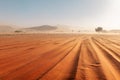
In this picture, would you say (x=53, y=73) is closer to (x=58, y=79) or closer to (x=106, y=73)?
(x=58, y=79)

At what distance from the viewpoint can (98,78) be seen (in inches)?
225

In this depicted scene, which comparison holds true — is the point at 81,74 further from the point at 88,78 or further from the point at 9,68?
the point at 9,68

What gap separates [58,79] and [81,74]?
88 centimetres

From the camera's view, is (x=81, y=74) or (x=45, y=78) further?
(x=81, y=74)

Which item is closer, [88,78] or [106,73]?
[88,78]

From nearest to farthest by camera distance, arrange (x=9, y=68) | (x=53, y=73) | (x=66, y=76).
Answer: (x=66, y=76), (x=53, y=73), (x=9, y=68)

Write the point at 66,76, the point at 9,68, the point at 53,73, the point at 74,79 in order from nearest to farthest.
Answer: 1. the point at 74,79
2. the point at 66,76
3. the point at 53,73
4. the point at 9,68

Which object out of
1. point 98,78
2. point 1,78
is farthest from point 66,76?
point 1,78

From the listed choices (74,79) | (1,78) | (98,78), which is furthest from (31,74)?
(98,78)

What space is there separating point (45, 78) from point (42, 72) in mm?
792

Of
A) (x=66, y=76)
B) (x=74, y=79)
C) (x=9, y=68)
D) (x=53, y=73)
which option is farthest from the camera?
(x=9, y=68)

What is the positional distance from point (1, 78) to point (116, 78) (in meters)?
→ 3.09

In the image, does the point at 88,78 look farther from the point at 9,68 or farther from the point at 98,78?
the point at 9,68

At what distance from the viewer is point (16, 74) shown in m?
6.04
